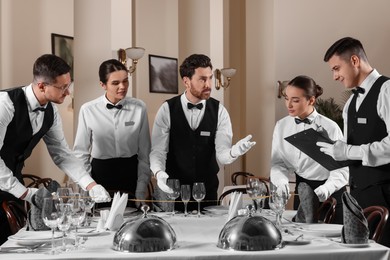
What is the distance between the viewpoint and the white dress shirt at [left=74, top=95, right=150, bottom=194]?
14.8 feet

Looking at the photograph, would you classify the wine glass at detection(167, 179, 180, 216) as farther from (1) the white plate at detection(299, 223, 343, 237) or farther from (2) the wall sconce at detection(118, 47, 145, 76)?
(2) the wall sconce at detection(118, 47, 145, 76)

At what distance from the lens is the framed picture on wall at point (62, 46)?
8141mm

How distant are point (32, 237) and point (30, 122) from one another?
1232 mm

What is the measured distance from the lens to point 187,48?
8102 mm

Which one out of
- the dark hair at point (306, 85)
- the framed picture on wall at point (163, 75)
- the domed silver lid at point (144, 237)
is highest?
the framed picture on wall at point (163, 75)

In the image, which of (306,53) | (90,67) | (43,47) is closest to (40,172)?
(43,47)

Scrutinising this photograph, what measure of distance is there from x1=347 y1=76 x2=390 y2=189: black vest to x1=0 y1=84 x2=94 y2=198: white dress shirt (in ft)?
5.21

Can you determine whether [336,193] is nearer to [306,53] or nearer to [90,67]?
[90,67]

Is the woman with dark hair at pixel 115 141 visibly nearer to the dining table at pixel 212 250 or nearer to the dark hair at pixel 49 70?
the dark hair at pixel 49 70

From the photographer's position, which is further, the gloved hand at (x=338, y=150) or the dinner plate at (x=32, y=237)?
the gloved hand at (x=338, y=150)

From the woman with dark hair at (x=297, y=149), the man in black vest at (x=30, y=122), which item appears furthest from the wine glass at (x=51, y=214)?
the woman with dark hair at (x=297, y=149)

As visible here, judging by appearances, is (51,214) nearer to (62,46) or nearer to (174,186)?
(174,186)

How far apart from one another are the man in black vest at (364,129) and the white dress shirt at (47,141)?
4.98 ft

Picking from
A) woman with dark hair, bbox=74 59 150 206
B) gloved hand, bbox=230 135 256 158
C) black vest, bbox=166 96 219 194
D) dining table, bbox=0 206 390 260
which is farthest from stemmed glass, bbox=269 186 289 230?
woman with dark hair, bbox=74 59 150 206
